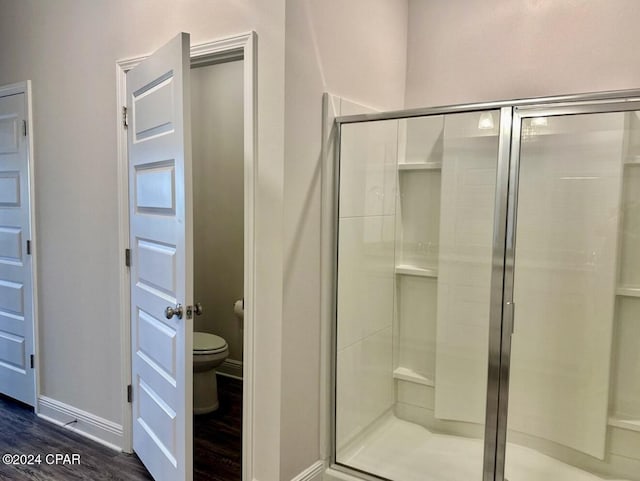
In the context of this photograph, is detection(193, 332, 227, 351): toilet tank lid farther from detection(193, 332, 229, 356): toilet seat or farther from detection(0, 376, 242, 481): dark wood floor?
detection(0, 376, 242, 481): dark wood floor

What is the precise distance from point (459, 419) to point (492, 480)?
0.49 meters

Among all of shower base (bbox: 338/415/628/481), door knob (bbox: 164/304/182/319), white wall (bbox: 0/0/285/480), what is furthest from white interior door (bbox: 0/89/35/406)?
shower base (bbox: 338/415/628/481)

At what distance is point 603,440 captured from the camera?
7.41 feet

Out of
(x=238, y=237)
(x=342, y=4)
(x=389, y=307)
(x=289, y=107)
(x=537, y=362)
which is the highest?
(x=342, y=4)

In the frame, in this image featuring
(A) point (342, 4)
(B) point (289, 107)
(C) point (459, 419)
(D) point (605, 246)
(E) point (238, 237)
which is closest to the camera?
(B) point (289, 107)

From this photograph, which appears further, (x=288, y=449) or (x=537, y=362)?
(x=537, y=362)

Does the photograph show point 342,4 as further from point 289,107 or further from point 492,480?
point 492,480

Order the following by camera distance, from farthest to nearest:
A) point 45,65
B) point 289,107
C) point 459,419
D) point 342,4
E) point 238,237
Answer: point 238,237, point 45,65, point 459,419, point 342,4, point 289,107

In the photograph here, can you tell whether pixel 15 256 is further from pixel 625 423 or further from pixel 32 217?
pixel 625 423

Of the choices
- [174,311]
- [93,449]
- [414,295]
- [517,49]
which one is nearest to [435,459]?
[414,295]

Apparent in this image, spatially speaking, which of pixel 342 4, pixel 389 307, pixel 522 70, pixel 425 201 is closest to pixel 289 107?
pixel 342 4

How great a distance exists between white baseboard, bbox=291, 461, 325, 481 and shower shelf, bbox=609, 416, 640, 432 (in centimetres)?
136

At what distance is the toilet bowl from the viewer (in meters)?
3.03

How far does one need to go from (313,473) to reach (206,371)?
44.3 inches
